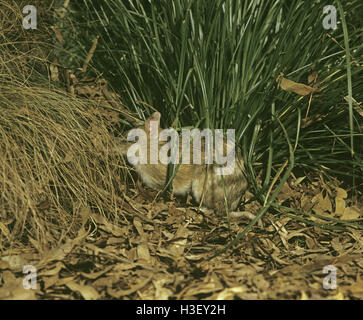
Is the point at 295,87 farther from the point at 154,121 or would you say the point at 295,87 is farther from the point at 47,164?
the point at 47,164

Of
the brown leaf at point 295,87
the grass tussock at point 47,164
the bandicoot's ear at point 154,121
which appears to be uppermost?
the brown leaf at point 295,87

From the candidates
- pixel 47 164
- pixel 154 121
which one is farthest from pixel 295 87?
pixel 47 164

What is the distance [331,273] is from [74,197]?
165 centimetres

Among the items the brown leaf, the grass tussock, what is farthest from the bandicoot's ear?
the brown leaf

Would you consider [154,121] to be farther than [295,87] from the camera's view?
Yes

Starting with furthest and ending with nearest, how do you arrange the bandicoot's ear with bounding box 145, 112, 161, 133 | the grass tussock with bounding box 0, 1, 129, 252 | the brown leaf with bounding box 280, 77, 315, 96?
the bandicoot's ear with bounding box 145, 112, 161, 133 < the brown leaf with bounding box 280, 77, 315, 96 < the grass tussock with bounding box 0, 1, 129, 252

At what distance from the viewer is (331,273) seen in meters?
2.50

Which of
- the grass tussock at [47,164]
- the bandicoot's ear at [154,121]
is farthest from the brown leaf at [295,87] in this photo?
the grass tussock at [47,164]

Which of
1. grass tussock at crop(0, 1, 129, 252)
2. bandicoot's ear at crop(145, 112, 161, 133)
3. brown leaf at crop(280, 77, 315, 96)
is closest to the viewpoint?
grass tussock at crop(0, 1, 129, 252)

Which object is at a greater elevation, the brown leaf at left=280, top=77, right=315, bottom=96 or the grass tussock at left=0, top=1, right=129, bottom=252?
the brown leaf at left=280, top=77, right=315, bottom=96

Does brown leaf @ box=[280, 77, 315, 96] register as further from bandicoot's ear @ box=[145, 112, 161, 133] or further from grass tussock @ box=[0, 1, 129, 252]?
grass tussock @ box=[0, 1, 129, 252]

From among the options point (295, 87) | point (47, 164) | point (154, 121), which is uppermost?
point (295, 87)

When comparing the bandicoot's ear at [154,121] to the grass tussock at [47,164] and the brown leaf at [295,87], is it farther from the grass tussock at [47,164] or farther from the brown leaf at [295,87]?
the brown leaf at [295,87]

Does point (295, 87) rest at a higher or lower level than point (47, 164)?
higher
